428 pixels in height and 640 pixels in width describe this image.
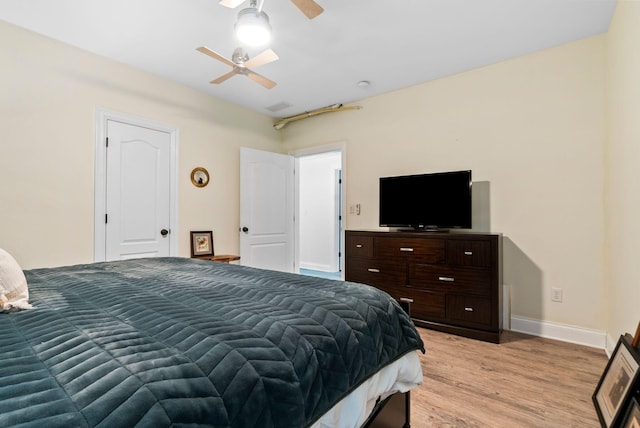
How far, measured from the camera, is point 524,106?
3.06 metres

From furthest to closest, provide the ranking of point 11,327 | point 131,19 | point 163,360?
1. point 131,19
2. point 11,327
3. point 163,360

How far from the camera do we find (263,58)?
2.51 meters

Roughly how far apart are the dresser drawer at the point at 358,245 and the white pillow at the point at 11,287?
9.33 feet

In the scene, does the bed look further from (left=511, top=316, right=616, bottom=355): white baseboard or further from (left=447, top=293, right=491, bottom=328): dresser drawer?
(left=511, top=316, right=616, bottom=355): white baseboard

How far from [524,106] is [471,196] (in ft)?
3.23

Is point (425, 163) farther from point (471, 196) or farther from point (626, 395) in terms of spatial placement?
point (626, 395)

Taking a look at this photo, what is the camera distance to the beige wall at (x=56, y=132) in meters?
2.58

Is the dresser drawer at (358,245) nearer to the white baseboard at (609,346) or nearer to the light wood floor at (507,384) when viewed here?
the light wood floor at (507,384)

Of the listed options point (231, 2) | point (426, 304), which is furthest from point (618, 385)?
point (231, 2)

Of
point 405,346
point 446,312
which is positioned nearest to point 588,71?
point 446,312

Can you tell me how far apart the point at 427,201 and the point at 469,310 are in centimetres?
114

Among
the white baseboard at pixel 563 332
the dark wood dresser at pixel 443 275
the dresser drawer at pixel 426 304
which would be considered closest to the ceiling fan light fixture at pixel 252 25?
the dark wood dresser at pixel 443 275

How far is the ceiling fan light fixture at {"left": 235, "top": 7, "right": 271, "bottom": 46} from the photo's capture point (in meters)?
2.02

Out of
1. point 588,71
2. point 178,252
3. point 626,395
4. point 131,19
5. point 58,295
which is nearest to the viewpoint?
point 58,295
